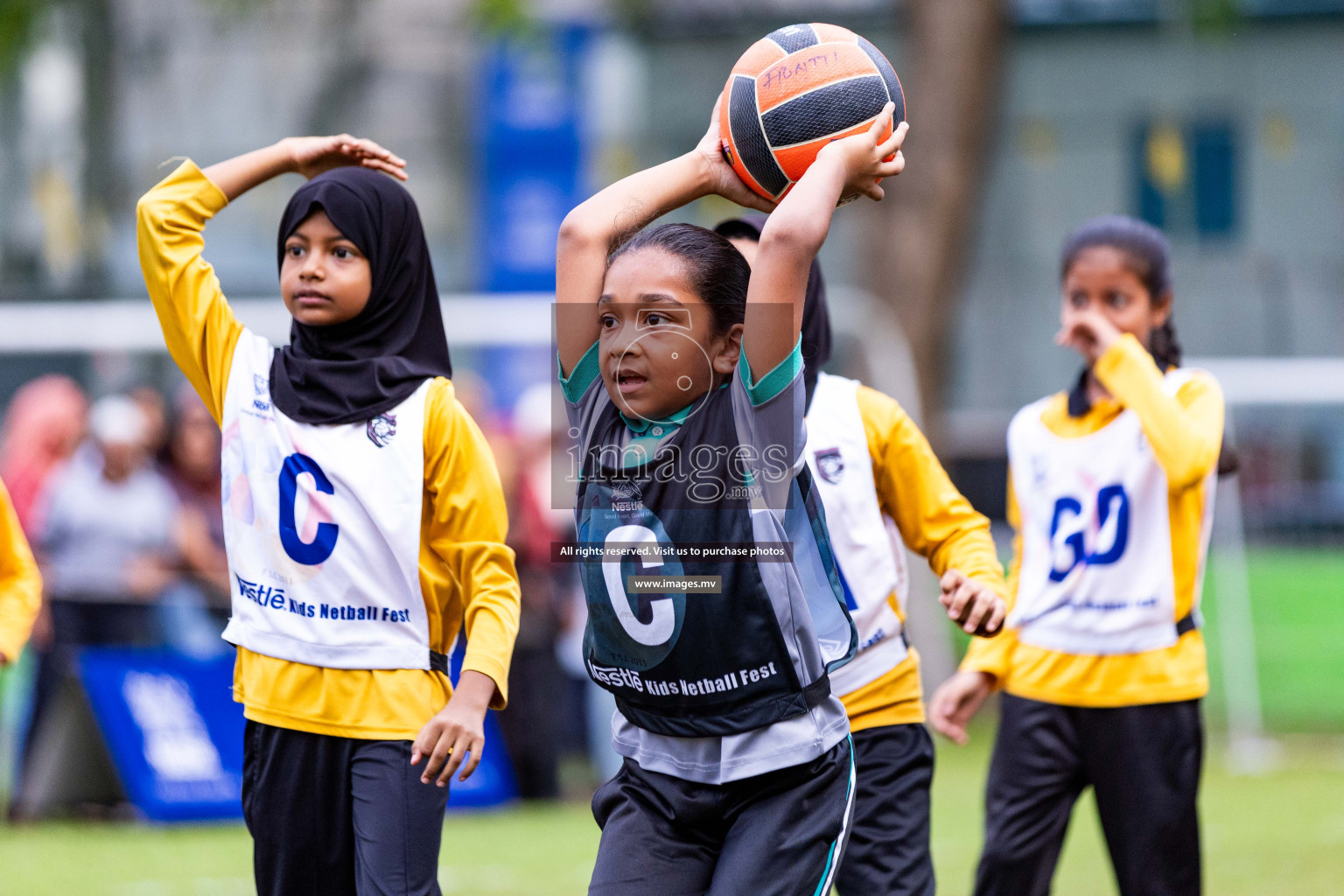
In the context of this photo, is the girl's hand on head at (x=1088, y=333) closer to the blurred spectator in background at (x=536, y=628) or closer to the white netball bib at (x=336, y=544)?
the white netball bib at (x=336, y=544)

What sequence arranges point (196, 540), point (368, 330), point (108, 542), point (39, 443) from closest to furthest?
point (368, 330)
point (108, 542)
point (196, 540)
point (39, 443)

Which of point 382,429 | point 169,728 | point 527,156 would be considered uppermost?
point 527,156

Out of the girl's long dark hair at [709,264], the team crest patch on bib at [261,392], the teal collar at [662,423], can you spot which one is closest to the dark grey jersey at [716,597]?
the teal collar at [662,423]

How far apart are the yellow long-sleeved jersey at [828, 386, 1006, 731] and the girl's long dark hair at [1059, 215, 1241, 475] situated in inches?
34.9

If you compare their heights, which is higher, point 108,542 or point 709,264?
point 709,264

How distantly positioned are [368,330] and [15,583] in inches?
45.7

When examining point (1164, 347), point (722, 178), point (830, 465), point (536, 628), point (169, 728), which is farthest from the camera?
point (536, 628)

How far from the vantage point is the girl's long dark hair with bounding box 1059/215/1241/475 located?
174 inches

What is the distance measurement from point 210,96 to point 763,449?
17966 millimetres

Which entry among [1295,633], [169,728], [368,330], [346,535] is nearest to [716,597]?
[346,535]

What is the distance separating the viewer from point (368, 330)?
3.58m

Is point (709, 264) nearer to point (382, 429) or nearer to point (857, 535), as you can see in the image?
point (382, 429)

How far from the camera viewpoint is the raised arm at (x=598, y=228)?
3145 mm

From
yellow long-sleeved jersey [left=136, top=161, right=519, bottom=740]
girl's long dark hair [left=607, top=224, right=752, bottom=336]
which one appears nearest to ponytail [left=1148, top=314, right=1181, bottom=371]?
girl's long dark hair [left=607, top=224, right=752, bottom=336]
